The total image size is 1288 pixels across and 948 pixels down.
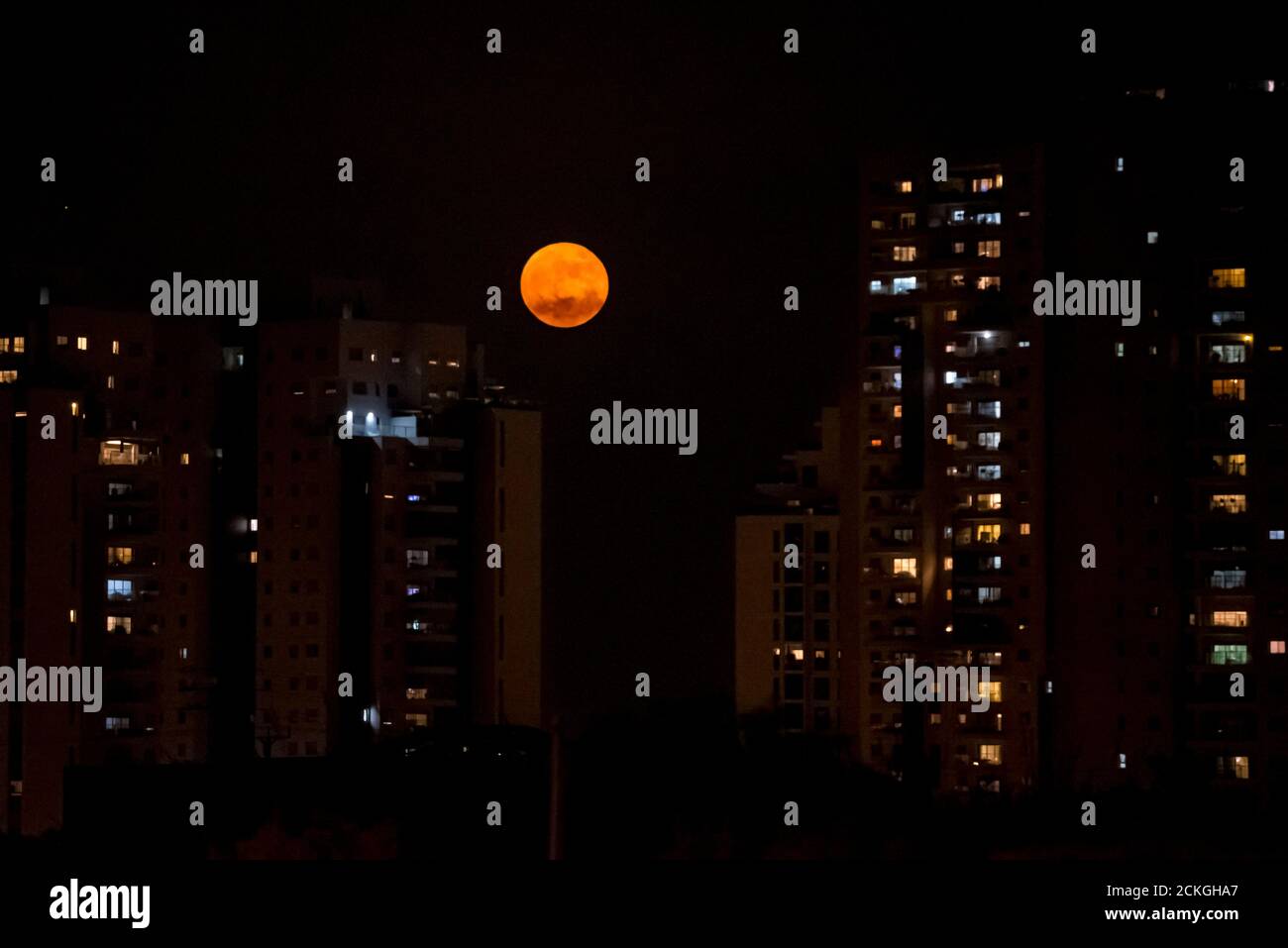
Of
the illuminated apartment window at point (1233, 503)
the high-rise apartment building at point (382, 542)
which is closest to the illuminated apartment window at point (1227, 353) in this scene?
the illuminated apartment window at point (1233, 503)

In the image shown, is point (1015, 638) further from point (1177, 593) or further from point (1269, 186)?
point (1269, 186)

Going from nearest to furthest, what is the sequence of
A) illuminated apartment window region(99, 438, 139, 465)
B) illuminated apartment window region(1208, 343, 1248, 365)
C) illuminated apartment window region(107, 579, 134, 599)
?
1. illuminated apartment window region(1208, 343, 1248, 365)
2. illuminated apartment window region(107, 579, 134, 599)
3. illuminated apartment window region(99, 438, 139, 465)
